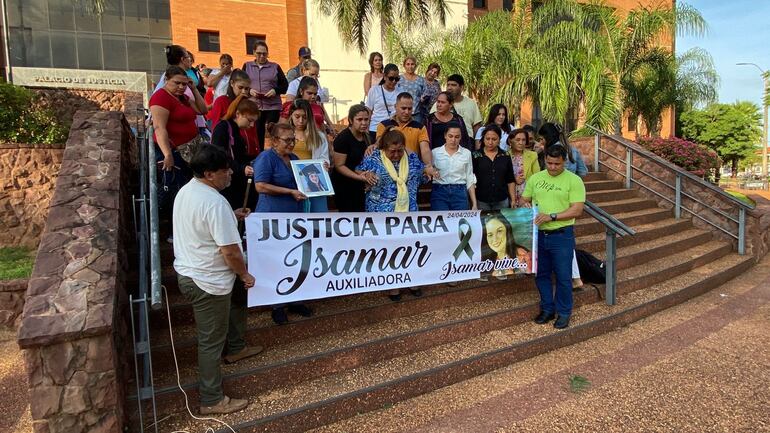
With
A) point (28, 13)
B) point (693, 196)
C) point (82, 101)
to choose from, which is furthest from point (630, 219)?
point (28, 13)

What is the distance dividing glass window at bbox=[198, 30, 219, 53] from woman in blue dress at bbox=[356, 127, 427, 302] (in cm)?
1949

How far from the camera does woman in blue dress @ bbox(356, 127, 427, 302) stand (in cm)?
423

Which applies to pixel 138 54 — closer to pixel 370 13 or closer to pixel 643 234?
pixel 370 13

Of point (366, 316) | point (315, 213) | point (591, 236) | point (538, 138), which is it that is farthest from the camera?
point (591, 236)

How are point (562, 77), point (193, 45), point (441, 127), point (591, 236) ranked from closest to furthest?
point (441, 127)
point (591, 236)
point (562, 77)
point (193, 45)

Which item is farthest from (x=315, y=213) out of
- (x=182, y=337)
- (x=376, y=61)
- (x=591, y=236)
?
(x=591, y=236)

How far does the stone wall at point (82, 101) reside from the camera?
7.51 meters

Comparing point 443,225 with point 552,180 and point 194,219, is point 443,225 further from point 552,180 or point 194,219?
point 194,219

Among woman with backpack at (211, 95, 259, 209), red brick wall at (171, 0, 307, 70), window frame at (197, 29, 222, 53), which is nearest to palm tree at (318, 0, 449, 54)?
red brick wall at (171, 0, 307, 70)

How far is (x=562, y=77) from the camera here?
523 inches

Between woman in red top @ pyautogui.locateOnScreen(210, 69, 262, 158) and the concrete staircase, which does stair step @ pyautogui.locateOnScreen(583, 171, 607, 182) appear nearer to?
the concrete staircase

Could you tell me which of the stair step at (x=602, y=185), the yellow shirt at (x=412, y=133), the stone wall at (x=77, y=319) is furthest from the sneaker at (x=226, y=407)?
the stair step at (x=602, y=185)

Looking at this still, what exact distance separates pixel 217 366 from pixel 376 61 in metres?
5.58

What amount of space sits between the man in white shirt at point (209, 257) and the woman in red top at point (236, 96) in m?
1.63
